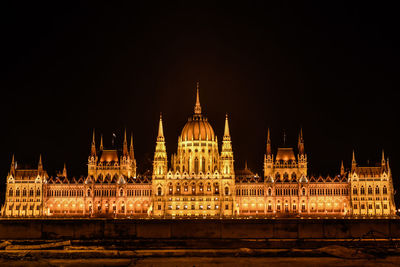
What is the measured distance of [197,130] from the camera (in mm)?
161000

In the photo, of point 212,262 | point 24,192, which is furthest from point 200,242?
point 24,192

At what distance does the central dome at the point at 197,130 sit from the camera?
160375 mm

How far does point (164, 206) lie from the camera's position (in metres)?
150

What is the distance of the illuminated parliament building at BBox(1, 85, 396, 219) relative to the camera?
149 m

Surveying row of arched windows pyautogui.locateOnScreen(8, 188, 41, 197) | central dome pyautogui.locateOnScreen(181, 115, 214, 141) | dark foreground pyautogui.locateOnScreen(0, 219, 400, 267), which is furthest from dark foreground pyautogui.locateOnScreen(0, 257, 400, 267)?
central dome pyautogui.locateOnScreen(181, 115, 214, 141)

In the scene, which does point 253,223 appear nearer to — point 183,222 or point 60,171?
point 183,222

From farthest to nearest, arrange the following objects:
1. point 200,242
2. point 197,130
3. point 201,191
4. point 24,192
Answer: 1. point 197,130
2. point 24,192
3. point 201,191
4. point 200,242

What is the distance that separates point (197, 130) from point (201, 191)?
16703mm

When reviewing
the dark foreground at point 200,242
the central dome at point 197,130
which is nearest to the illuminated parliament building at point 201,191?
the central dome at point 197,130

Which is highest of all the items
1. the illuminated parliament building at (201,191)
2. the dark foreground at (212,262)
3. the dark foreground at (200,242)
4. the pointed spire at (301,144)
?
the pointed spire at (301,144)

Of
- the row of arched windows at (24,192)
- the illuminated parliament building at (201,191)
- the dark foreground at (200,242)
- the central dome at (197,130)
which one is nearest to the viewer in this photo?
the dark foreground at (200,242)

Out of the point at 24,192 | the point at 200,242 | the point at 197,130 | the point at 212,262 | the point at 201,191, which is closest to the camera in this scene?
the point at 212,262

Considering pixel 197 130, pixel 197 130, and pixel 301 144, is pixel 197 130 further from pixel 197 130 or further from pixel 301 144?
→ pixel 301 144

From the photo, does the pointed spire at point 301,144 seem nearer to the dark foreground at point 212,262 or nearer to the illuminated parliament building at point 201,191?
the illuminated parliament building at point 201,191
